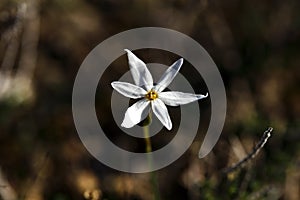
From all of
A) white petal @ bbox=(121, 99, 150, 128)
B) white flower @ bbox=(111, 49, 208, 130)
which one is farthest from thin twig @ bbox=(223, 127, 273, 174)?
white petal @ bbox=(121, 99, 150, 128)

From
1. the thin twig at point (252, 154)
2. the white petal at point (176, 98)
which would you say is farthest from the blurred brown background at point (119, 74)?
the white petal at point (176, 98)

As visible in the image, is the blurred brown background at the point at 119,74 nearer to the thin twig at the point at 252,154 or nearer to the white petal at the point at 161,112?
the thin twig at the point at 252,154

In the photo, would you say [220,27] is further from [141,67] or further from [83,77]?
[141,67]

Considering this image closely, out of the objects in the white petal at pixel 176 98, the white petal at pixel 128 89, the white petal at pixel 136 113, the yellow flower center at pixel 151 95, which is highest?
the white petal at pixel 176 98

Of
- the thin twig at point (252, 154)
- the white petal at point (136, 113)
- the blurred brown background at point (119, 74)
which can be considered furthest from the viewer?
the blurred brown background at point (119, 74)

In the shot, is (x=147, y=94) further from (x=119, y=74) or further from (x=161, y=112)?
(x=119, y=74)

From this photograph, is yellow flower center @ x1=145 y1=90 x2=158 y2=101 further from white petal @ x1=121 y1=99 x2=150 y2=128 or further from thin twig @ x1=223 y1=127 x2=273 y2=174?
thin twig @ x1=223 y1=127 x2=273 y2=174

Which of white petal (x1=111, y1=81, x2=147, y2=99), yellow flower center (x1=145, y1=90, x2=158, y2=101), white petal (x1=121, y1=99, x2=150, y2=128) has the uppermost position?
yellow flower center (x1=145, y1=90, x2=158, y2=101)

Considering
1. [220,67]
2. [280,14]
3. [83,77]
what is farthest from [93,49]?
[280,14]
